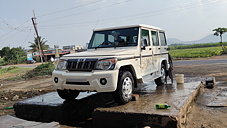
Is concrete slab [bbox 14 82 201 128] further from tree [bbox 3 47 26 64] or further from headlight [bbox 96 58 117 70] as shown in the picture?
tree [bbox 3 47 26 64]

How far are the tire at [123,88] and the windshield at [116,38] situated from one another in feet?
3.81

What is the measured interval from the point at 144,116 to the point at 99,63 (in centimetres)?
145

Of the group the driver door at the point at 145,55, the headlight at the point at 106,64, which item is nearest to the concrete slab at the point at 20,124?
the headlight at the point at 106,64

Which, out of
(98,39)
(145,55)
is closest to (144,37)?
(145,55)

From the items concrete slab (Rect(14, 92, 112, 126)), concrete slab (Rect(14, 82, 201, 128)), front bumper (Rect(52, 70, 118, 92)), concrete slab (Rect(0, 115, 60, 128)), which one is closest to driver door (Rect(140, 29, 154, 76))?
concrete slab (Rect(14, 82, 201, 128))

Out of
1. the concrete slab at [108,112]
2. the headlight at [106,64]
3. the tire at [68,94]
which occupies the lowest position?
the concrete slab at [108,112]

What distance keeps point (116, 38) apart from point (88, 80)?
185 cm

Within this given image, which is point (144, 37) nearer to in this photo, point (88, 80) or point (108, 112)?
point (88, 80)

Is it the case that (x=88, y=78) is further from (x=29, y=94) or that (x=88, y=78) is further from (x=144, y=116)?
(x=29, y=94)

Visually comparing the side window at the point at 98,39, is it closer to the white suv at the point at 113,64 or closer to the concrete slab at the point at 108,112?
the white suv at the point at 113,64

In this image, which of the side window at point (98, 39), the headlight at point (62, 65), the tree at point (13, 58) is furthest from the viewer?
the tree at point (13, 58)

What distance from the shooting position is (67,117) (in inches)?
214

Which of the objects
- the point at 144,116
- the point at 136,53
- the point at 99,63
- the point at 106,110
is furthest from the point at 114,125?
the point at 136,53

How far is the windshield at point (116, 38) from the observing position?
5625mm
